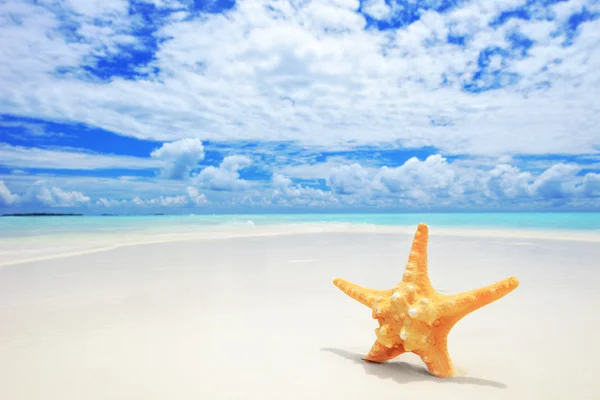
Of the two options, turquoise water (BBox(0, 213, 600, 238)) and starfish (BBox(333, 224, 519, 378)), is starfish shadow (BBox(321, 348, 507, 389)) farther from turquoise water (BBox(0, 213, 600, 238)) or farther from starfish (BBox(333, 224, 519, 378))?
turquoise water (BBox(0, 213, 600, 238))

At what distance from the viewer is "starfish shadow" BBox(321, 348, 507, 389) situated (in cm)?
287

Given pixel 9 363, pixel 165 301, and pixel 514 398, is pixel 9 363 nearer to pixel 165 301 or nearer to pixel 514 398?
pixel 165 301

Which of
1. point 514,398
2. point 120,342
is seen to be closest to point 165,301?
point 120,342

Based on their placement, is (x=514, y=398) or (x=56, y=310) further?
(x=56, y=310)

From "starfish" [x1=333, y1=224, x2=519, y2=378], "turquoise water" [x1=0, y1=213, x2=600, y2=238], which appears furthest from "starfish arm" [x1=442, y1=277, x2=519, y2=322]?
"turquoise water" [x1=0, y1=213, x2=600, y2=238]

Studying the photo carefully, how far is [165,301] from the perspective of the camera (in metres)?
5.45

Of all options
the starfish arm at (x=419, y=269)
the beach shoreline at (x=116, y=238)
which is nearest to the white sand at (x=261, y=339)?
the starfish arm at (x=419, y=269)

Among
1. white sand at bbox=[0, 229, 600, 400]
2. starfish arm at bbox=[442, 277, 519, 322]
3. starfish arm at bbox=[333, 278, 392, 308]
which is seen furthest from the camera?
starfish arm at bbox=[333, 278, 392, 308]

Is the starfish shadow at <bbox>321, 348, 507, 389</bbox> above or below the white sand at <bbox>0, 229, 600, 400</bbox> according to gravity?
above

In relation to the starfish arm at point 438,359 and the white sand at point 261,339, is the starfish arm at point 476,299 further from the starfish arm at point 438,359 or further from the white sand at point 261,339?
the white sand at point 261,339

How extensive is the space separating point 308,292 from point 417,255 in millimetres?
3136

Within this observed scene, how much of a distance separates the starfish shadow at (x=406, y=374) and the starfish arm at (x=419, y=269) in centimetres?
59

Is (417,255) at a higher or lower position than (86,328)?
higher

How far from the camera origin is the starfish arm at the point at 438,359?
287 centimetres
